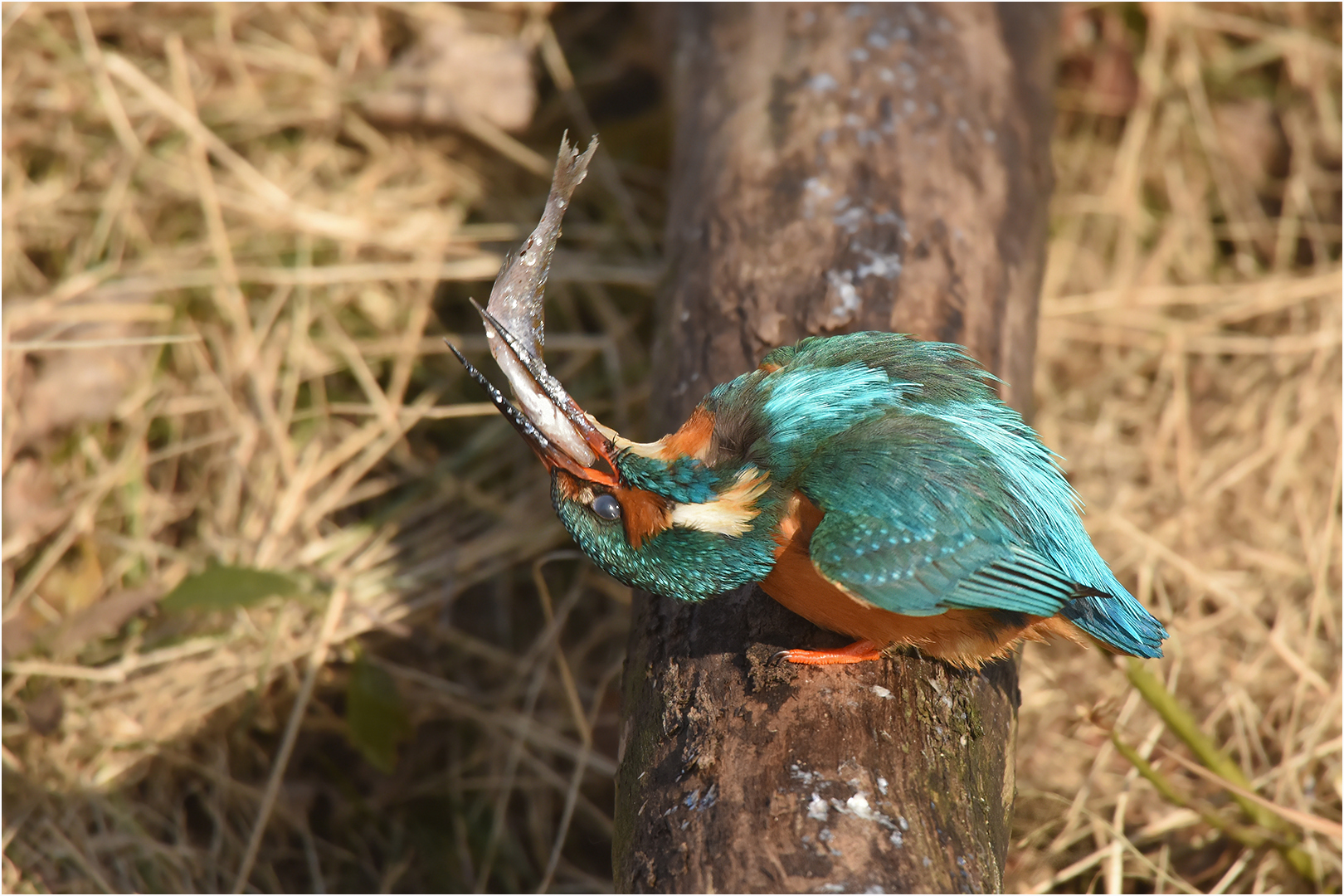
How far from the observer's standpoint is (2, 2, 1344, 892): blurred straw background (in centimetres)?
315

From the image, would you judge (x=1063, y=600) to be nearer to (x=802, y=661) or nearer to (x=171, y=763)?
(x=802, y=661)

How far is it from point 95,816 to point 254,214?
2250 mm

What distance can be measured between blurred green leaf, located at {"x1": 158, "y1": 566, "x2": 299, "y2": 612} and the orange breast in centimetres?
157

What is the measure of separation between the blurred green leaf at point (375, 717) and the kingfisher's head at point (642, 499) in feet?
4.07

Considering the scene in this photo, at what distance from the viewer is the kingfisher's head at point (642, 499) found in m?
2.20

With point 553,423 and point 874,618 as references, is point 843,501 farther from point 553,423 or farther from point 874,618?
point 553,423

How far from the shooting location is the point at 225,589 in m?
3.16

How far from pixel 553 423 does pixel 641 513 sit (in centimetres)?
25

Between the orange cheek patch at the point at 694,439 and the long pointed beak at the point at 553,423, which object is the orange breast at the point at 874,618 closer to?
the orange cheek patch at the point at 694,439

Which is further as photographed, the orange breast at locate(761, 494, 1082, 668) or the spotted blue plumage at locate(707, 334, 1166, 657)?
the orange breast at locate(761, 494, 1082, 668)

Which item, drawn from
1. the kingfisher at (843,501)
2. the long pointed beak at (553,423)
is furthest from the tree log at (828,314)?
the long pointed beak at (553,423)

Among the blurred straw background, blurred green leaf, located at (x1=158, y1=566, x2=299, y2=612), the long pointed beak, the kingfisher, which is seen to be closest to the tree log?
the kingfisher

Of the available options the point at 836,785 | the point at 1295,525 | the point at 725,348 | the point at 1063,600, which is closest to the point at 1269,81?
the point at 1295,525

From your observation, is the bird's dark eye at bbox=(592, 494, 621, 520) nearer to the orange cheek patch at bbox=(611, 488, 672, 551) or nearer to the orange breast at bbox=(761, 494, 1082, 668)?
the orange cheek patch at bbox=(611, 488, 672, 551)
